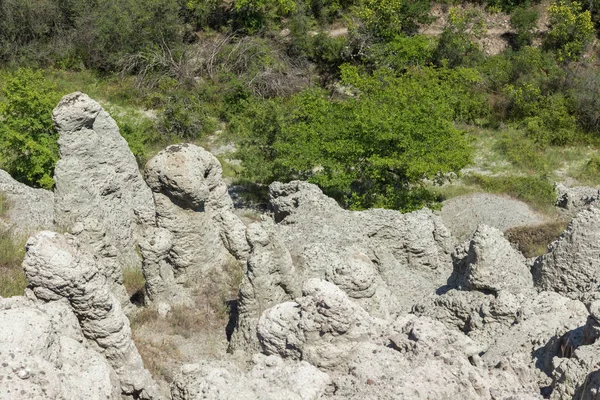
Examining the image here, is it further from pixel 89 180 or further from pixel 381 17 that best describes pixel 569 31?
pixel 89 180

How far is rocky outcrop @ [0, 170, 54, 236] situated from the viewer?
15.5m

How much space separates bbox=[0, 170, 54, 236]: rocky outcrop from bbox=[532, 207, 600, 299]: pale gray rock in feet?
34.7

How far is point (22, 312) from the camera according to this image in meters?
6.65

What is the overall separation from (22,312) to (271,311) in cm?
286

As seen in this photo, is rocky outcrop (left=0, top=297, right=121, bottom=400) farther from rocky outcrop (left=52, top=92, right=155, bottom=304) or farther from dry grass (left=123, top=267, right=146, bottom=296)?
rocky outcrop (left=52, top=92, right=155, bottom=304)

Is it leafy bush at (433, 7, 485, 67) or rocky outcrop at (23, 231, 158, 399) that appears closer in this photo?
rocky outcrop at (23, 231, 158, 399)

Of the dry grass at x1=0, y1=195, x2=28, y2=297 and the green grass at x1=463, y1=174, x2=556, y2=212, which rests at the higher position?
the dry grass at x1=0, y1=195, x2=28, y2=297

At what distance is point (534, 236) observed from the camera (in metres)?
19.2

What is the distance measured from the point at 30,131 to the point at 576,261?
16.9 metres

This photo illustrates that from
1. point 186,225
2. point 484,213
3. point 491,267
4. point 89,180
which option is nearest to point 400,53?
point 484,213

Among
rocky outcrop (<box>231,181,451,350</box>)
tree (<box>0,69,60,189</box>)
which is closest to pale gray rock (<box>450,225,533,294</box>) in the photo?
rocky outcrop (<box>231,181,451,350</box>)

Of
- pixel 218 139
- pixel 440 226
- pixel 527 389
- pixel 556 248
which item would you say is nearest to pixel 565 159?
pixel 218 139

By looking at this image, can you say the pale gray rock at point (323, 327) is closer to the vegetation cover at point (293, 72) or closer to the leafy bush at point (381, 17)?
the vegetation cover at point (293, 72)

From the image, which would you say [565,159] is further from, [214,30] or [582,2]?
[214,30]
